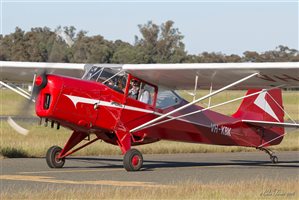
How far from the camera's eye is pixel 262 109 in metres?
19.3

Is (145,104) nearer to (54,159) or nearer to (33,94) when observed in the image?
(54,159)

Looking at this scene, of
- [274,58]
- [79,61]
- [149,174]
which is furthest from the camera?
[274,58]

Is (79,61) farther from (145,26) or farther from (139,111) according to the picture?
(145,26)

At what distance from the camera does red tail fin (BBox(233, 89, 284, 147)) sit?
62.3ft

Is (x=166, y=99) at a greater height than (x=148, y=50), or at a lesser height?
lesser

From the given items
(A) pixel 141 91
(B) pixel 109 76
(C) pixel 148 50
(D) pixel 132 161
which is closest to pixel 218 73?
(A) pixel 141 91

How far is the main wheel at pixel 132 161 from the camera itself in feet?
49.5

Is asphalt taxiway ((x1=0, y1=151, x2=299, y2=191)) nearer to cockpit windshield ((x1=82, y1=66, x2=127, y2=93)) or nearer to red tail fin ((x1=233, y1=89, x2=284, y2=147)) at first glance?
red tail fin ((x1=233, y1=89, x2=284, y2=147))

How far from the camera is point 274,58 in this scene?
4638 inches

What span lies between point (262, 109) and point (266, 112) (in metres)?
0.14

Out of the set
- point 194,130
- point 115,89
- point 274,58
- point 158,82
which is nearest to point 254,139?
point 194,130

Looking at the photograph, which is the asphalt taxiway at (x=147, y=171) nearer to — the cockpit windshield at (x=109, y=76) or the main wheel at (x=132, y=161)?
the main wheel at (x=132, y=161)

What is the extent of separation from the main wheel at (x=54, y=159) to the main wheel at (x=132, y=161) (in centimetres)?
163

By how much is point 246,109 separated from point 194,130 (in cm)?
231
